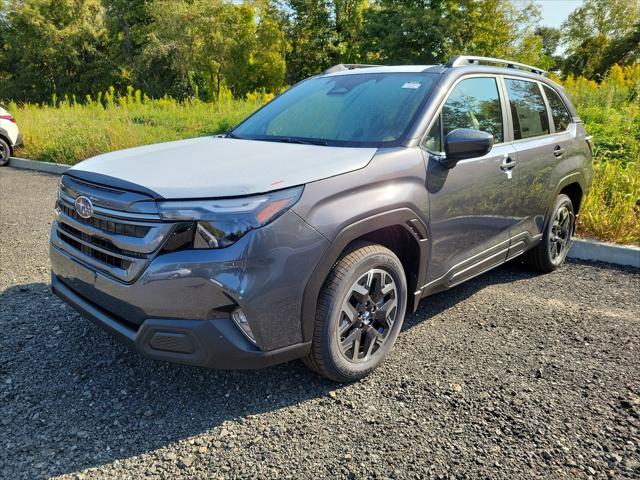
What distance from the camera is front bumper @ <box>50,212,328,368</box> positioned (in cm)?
214

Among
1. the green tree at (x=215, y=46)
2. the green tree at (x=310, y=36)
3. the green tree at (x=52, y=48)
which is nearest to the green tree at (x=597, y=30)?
the green tree at (x=310, y=36)

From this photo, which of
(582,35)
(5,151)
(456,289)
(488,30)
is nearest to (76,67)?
(488,30)

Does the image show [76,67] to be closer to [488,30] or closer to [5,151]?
[488,30]

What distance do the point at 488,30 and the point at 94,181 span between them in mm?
29813

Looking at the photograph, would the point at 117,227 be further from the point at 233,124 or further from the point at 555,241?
the point at 233,124

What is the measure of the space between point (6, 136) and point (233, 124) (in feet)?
Result: 16.7

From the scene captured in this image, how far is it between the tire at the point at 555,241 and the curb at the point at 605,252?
448 mm

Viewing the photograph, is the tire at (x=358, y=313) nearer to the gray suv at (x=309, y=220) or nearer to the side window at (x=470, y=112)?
the gray suv at (x=309, y=220)

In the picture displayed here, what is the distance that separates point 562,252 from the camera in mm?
4824

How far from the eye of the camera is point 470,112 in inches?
134

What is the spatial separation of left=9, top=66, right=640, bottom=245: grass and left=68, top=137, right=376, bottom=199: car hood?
4.06 meters

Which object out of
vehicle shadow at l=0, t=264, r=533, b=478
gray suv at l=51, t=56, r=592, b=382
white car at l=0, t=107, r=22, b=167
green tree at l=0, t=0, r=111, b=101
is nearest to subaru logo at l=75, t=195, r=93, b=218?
gray suv at l=51, t=56, r=592, b=382

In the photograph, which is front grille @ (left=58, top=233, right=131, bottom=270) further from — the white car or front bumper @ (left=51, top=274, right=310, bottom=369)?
the white car

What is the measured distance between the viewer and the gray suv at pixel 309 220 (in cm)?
218
